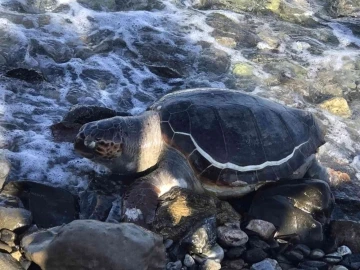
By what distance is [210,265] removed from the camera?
3.09 meters

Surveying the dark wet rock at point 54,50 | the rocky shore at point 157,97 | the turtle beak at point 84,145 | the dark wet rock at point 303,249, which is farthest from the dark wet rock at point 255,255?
the dark wet rock at point 54,50

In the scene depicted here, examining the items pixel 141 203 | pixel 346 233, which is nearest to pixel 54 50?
pixel 141 203

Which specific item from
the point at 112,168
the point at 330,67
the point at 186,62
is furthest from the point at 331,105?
the point at 112,168

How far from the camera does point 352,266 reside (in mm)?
→ 3402

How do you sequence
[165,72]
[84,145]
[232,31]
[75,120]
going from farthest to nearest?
[232,31] < [165,72] < [75,120] < [84,145]

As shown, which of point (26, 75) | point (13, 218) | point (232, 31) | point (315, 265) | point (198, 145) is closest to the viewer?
point (13, 218)

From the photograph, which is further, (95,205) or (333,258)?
(95,205)

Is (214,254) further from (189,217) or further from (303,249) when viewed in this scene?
(303,249)

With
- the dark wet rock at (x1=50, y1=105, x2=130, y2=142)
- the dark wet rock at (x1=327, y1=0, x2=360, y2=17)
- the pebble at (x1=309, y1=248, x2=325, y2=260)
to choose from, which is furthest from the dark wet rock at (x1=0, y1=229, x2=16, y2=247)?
the dark wet rock at (x1=327, y1=0, x2=360, y2=17)

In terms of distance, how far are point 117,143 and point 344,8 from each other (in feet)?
23.3

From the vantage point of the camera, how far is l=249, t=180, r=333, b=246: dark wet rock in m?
3.59

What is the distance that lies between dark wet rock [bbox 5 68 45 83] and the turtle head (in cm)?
175

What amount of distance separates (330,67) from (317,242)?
3966 mm

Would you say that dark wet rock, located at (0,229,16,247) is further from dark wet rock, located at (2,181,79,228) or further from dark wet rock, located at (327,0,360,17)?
dark wet rock, located at (327,0,360,17)
